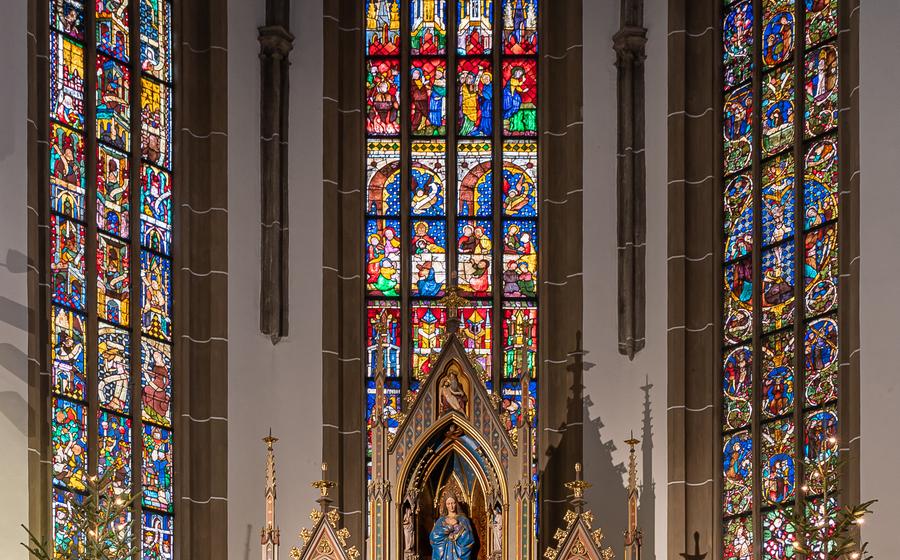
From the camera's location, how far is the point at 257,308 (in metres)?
20.2

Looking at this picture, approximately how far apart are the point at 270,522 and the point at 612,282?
3.97 m

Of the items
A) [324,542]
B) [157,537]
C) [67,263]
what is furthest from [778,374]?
[67,263]

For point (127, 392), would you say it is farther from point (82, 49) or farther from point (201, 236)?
point (82, 49)

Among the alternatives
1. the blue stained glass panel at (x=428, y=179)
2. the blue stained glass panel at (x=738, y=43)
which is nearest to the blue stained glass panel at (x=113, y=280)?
the blue stained glass panel at (x=428, y=179)

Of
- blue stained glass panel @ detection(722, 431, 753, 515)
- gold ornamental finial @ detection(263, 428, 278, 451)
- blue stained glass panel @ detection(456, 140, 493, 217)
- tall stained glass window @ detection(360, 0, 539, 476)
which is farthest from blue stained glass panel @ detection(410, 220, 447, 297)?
blue stained glass panel @ detection(722, 431, 753, 515)

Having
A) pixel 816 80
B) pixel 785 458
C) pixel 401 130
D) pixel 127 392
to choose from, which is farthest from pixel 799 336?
pixel 127 392

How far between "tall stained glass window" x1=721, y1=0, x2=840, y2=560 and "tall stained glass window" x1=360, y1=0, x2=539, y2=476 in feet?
6.50

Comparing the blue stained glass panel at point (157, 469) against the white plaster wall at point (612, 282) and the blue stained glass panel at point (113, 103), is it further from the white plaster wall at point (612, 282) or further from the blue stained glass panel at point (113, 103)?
the white plaster wall at point (612, 282)

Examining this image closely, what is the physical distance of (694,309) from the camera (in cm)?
1986

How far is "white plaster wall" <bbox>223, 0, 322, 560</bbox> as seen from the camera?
19766 mm

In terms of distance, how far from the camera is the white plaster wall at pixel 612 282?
64.6 ft

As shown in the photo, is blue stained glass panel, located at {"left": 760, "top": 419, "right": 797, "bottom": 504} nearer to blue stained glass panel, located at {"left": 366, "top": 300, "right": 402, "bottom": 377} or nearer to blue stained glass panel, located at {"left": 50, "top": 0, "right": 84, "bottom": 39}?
blue stained glass panel, located at {"left": 366, "top": 300, "right": 402, "bottom": 377}

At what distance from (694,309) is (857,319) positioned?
93.5 inches

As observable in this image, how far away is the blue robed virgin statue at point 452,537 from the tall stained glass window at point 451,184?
1.89 m
